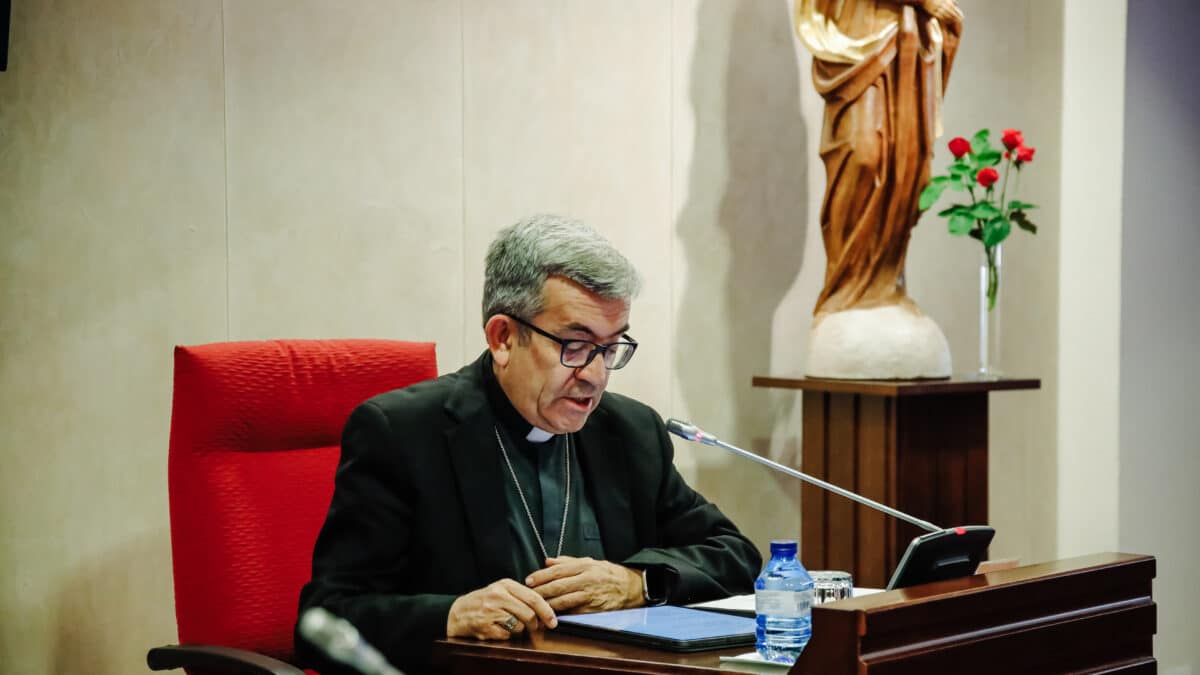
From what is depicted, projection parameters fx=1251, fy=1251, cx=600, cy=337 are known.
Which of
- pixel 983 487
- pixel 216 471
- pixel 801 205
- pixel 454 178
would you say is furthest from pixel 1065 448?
pixel 216 471

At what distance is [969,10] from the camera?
12.9 feet

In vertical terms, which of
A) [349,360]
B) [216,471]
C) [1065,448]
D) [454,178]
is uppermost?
[454,178]

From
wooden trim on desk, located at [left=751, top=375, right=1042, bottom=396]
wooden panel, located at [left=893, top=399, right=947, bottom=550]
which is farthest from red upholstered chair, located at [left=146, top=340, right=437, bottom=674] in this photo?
wooden panel, located at [left=893, top=399, right=947, bottom=550]

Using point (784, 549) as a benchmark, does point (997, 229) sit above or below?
above

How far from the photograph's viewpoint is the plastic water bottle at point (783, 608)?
1398 mm

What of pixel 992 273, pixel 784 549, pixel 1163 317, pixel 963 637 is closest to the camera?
pixel 963 637

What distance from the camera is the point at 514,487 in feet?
6.67

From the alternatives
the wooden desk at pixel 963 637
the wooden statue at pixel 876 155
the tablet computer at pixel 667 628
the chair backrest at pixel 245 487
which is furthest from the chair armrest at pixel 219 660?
the wooden statue at pixel 876 155

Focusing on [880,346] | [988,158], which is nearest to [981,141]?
[988,158]

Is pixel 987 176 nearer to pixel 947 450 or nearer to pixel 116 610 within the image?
pixel 947 450

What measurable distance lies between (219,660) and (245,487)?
357mm

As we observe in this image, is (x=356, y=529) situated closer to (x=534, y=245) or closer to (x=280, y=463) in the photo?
(x=280, y=463)

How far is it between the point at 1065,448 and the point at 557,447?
2365 mm

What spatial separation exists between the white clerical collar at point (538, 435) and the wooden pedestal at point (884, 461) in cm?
113
